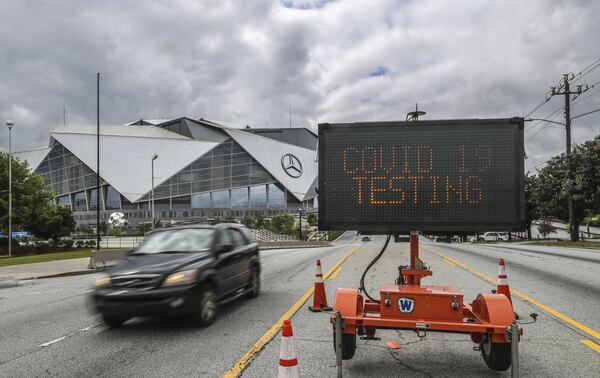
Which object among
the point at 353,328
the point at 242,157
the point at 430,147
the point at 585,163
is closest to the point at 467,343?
Result: the point at 353,328

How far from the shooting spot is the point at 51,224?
40.5 meters

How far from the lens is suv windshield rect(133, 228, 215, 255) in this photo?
7551 millimetres

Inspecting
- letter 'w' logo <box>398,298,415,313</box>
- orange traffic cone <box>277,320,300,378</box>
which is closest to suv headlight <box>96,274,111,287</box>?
orange traffic cone <box>277,320,300,378</box>

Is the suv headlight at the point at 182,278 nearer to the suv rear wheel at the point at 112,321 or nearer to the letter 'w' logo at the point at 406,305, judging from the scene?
the suv rear wheel at the point at 112,321

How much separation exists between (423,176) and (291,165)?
12408 centimetres

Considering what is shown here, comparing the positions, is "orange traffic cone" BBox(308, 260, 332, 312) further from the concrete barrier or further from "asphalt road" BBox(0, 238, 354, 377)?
the concrete barrier

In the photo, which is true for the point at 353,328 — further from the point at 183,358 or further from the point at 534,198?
the point at 534,198

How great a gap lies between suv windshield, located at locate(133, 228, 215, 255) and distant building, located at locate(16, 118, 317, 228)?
96581 millimetres

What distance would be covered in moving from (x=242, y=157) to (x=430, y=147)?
112908 millimetres

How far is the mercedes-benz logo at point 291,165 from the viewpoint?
127 metres

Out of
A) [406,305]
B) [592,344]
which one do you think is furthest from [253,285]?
[592,344]

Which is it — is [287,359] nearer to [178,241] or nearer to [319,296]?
[319,296]

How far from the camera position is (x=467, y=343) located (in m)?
5.78

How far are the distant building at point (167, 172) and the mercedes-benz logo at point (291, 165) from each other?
3.21 m
